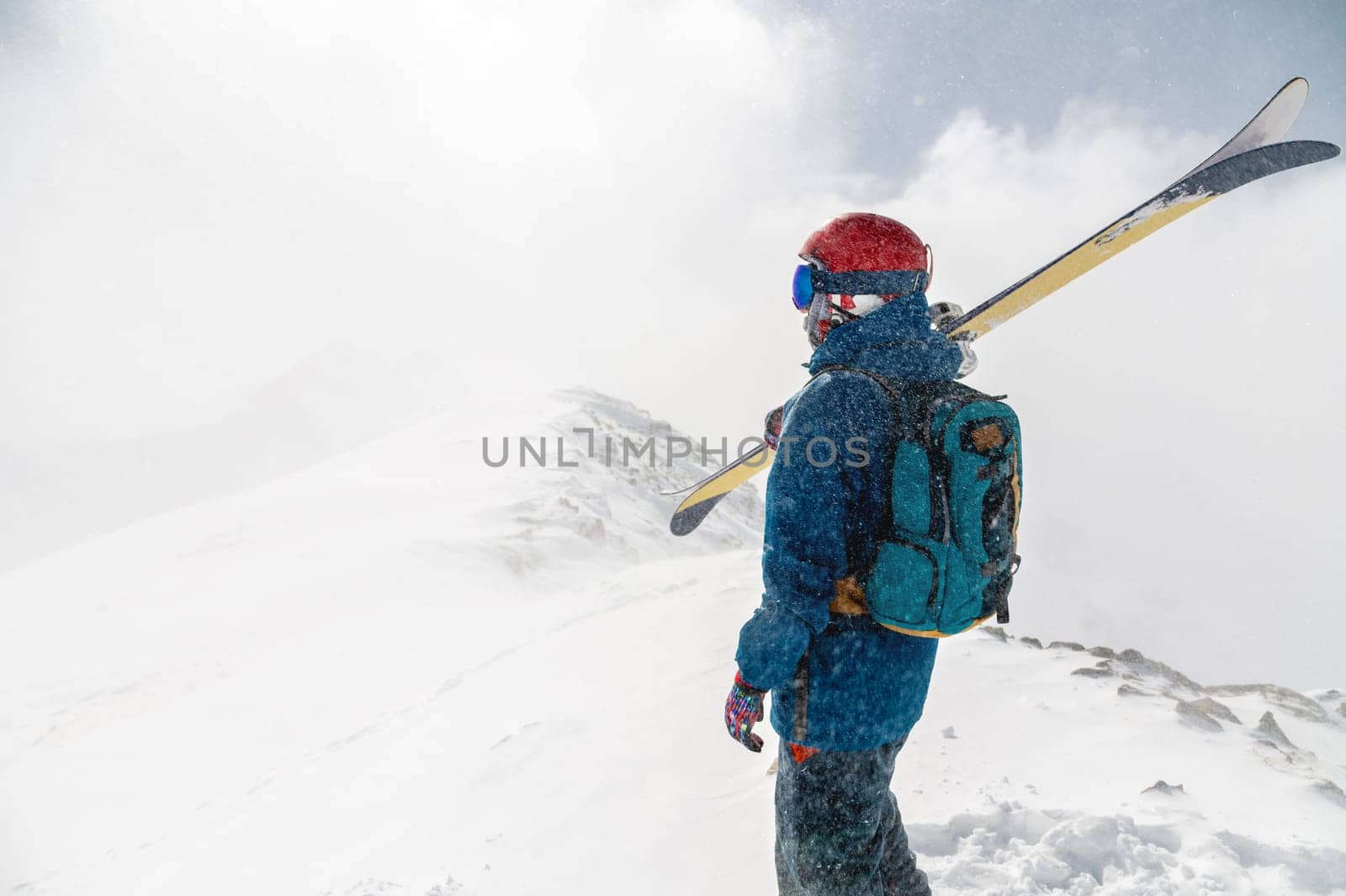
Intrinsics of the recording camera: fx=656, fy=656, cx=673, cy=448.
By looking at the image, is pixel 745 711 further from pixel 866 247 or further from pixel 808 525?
pixel 866 247

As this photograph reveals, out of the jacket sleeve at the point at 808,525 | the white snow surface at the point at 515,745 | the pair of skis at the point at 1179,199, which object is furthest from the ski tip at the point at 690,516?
the jacket sleeve at the point at 808,525

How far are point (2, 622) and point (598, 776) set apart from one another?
14.4m

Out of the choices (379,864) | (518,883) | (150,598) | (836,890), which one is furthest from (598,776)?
(150,598)

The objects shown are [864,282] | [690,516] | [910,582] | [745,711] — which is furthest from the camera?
[690,516]

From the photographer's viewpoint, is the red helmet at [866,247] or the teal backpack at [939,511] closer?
the teal backpack at [939,511]

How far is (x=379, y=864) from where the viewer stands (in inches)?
157

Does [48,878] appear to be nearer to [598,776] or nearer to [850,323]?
[598,776]

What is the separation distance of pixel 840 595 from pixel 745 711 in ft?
1.51

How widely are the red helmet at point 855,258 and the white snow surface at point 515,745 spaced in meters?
2.57

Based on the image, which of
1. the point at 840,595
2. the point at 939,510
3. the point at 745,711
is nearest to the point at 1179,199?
the point at 939,510

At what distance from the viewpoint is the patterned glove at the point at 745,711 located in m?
2.01

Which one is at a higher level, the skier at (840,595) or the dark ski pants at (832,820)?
the skier at (840,595)

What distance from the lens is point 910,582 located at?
1871 millimetres

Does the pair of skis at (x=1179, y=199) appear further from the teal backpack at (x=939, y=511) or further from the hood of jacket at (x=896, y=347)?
the teal backpack at (x=939, y=511)
